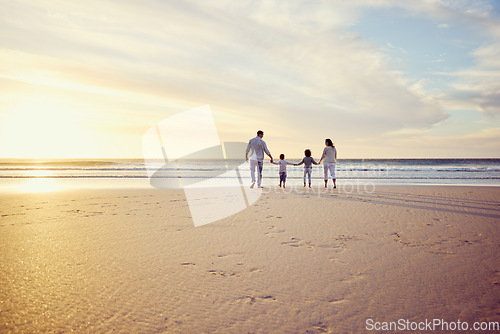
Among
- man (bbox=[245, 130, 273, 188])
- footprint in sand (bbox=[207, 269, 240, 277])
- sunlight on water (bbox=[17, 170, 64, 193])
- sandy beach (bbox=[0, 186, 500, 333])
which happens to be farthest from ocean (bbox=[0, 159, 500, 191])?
footprint in sand (bbox=[207, 269, 240, 277])

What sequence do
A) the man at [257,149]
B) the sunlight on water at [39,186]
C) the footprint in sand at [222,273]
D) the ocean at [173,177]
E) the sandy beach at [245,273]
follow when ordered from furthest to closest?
the ocean at [173,177], the sunlight on water at [39,186], the man at [257,149], the footprint in sand at [222,273], the sandy beach at [245,273]

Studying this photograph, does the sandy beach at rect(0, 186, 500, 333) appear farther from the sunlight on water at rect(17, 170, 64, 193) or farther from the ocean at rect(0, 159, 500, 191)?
the ocean at rect(0, 159, 500, 191)

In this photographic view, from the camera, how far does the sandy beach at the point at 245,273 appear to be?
8.06 ft

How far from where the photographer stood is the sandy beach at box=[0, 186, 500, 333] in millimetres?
2457

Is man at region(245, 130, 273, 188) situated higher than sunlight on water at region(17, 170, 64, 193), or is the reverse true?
man at region(245, 130, 273, 188)

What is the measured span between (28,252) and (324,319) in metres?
4.30

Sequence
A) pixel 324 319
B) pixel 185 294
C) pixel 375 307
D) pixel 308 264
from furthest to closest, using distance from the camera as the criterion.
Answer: pixel 308 264, pixel 185 294, pixel 375 307, pixel 324 319

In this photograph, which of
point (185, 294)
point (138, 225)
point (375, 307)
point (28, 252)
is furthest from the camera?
point (138, 225)

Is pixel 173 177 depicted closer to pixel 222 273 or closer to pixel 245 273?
pixel 222 273

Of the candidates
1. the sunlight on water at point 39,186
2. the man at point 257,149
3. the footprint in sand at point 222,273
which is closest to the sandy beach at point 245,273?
the footprint in sand at point 222,273

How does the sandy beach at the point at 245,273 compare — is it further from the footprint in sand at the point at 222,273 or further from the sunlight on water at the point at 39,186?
the sunlight on water at the point at 39,186

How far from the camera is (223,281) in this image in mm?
3162

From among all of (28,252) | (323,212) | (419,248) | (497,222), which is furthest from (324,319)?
(497,222)

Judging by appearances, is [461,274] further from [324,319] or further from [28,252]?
[28,252]
